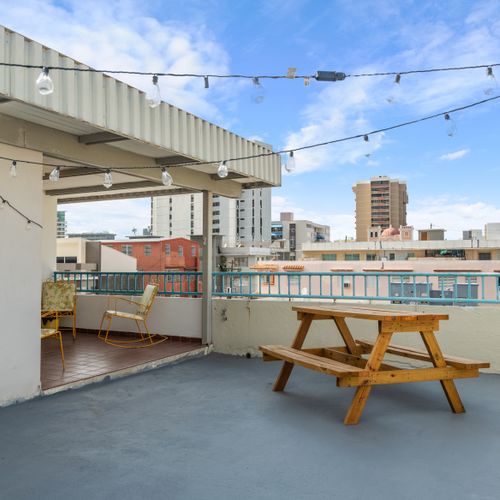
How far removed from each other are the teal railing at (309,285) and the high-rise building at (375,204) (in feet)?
325

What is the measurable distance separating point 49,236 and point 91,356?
3.10 metres

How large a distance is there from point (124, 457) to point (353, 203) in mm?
108494

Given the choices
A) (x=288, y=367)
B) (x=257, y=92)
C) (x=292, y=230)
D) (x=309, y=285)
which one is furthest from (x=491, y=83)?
(x=292, y=230)

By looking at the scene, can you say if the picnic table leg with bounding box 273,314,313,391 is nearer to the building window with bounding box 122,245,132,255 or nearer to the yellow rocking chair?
the yellow rocking chair

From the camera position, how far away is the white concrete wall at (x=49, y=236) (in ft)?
25.5

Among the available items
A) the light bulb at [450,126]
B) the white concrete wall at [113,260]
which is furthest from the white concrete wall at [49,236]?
the white concrete wall at [113,260]

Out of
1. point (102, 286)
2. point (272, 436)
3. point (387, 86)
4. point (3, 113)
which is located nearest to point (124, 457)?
point (272, 436)

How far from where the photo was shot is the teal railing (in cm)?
524

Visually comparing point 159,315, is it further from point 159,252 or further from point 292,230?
point 292,230

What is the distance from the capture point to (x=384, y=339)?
3.62 metres

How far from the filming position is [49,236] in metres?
8.00

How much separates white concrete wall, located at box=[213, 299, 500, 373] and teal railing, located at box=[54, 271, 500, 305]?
5.1 inches

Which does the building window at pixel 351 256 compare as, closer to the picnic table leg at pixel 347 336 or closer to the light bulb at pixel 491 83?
the picnic table leg at pixel 347 336

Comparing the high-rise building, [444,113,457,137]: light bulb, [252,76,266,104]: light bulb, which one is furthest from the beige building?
the high-rise building
